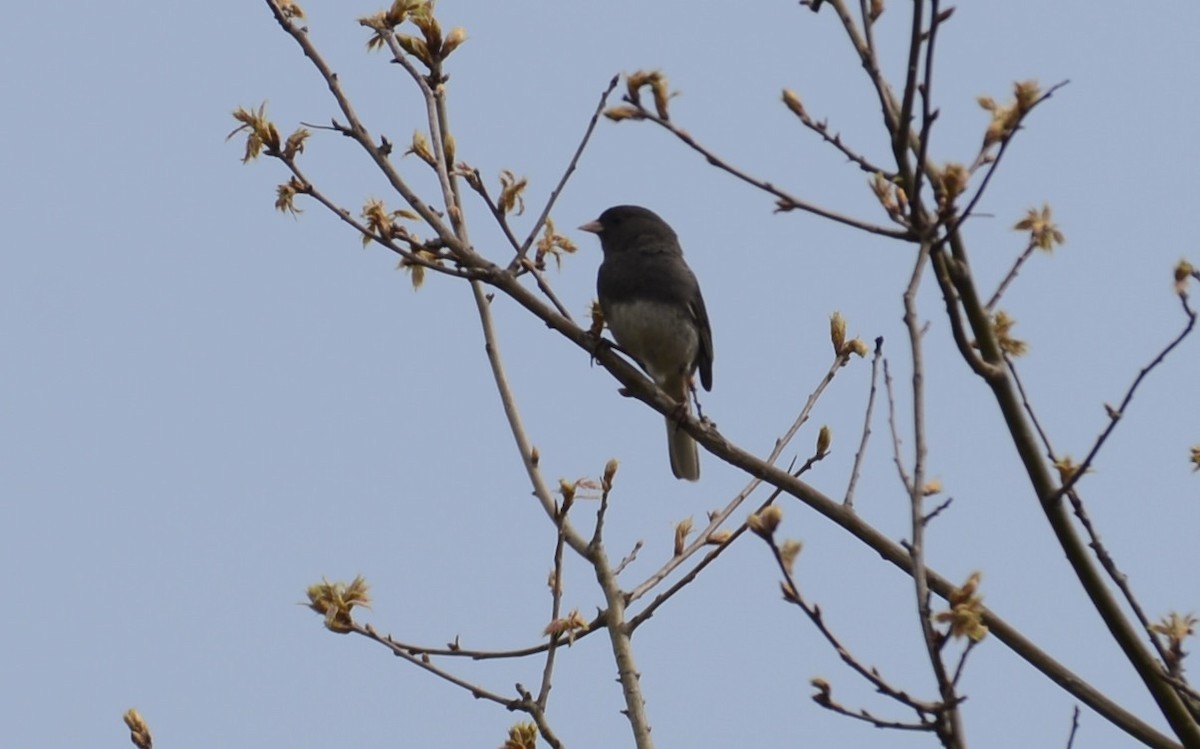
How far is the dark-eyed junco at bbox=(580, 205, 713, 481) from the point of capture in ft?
16.0

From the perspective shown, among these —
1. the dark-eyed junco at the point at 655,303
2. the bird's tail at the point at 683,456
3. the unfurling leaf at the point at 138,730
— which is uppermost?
the dark-eyed junco at the point at 655,303

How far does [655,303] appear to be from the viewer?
491 centimetres

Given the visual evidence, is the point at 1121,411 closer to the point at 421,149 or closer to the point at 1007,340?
the point at 1007,340

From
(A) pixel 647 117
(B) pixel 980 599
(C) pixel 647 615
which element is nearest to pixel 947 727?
(B) pixel 980 599

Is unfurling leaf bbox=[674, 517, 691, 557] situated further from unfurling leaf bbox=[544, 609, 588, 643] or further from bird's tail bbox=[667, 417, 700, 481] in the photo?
bird's tail bbox=[667, 417, 700, 481]

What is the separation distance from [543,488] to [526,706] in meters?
0.54

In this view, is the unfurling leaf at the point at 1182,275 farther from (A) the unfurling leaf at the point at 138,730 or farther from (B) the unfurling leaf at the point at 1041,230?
(A) the unfurling leaf at the point at 138,730

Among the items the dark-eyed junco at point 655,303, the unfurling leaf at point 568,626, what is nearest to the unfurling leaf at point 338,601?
the unfurling leaf at point 568,626

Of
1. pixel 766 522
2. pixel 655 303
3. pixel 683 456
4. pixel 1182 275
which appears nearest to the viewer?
pixel 766 522

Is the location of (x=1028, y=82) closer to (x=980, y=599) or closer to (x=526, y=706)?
(x=980, y=599)

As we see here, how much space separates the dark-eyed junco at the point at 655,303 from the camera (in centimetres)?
489

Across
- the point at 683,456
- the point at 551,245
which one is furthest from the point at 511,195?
the point at 683,456

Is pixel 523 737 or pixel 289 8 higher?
pixel 289 8

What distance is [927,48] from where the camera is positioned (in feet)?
6.45
